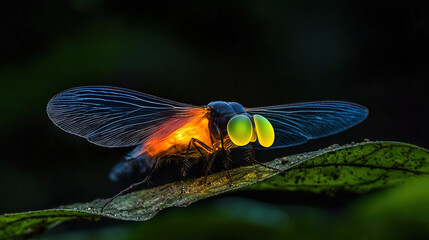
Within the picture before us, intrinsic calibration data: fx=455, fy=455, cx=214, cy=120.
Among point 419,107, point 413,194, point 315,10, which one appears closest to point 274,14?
point 315,10

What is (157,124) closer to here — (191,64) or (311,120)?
(311,120)

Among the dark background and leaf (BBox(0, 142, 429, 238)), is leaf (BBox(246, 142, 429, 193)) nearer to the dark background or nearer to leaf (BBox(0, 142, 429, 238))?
leaf (BBox(0, 142, 429, 238))

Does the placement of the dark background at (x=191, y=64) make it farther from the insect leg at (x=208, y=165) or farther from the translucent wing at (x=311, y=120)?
the insect leg at (x=208, y=165)

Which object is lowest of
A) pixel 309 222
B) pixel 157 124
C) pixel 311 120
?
pixel 309 222

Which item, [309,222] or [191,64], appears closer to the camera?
[309,222]

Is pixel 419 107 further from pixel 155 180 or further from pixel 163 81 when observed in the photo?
pixel 155 180

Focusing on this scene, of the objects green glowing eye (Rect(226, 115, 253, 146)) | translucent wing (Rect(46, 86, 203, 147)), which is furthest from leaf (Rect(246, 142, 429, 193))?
translucent wing (Rect(46, 86, 203, 147))

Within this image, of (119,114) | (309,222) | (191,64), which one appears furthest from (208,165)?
(191,64)
